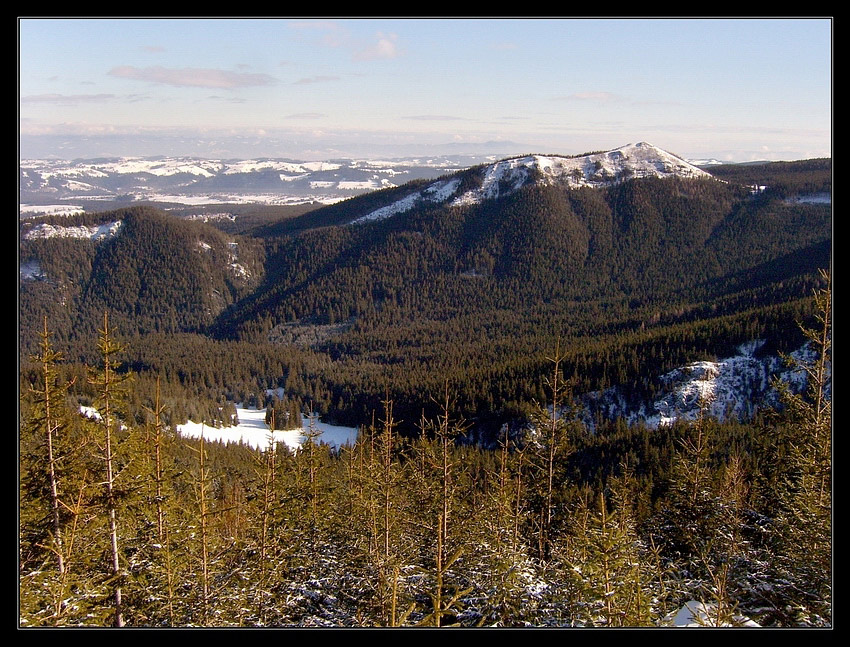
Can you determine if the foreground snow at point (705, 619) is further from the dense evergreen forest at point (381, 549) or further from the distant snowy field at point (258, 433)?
the distant snowy field at point (258, 433)

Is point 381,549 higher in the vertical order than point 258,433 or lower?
higher

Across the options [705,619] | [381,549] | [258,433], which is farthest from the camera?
[258,433]

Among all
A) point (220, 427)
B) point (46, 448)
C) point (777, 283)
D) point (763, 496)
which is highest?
point (777, 283)

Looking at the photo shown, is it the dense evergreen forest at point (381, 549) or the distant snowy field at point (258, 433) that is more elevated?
the dense evergreen forest at point (381, 549)

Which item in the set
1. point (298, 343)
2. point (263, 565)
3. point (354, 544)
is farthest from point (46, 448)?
point (298, 343)

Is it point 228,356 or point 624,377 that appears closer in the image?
point 624,377

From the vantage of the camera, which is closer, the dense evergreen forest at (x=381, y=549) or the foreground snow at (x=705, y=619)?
the foreground snow at (x=705, y=619)

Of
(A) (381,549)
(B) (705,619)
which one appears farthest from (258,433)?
(B) (705,619)

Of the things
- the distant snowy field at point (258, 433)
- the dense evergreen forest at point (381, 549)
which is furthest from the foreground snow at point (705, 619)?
the distant snowy field at point (258, 433)

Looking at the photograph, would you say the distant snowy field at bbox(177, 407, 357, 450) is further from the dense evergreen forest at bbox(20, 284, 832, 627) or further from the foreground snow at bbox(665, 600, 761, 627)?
the foreground snow at bbox(665, 600, 761, 627)

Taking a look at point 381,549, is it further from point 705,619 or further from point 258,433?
point 258,433

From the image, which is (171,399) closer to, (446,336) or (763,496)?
(446,336)
